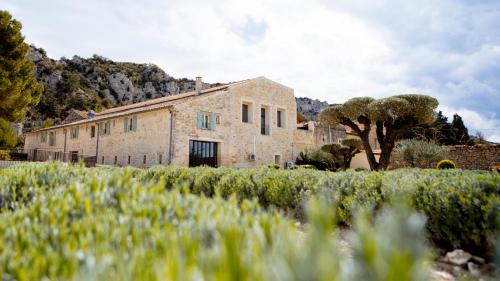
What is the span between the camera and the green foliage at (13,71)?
1986 centimetres

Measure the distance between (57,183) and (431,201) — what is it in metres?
5.18

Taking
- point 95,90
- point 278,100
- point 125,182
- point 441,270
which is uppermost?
point 95,90

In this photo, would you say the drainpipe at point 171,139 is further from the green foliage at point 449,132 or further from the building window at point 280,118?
the green foliage at point 449,132

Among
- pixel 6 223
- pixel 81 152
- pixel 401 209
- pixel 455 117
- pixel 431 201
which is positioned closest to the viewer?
pixel 401 209

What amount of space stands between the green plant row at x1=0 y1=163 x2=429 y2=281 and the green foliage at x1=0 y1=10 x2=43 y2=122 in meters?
20.4

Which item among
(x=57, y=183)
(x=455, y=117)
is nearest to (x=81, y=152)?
(x=57, y=183)

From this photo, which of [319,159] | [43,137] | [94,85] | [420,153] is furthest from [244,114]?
[94,85]

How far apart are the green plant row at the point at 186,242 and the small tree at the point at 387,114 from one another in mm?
16015

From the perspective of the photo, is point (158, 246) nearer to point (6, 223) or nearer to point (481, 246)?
point (6, 223)

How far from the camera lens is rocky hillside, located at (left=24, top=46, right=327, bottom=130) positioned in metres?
46.4

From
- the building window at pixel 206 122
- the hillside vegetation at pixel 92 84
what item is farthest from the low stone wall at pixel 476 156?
the hillside vegetation at pixel 92 84

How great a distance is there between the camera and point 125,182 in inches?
129

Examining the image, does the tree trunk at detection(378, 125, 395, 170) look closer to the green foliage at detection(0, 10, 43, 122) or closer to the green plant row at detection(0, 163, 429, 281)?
the green plant row at detection(0, 163, 429, 281)

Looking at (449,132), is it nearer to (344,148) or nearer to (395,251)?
(344,148)
